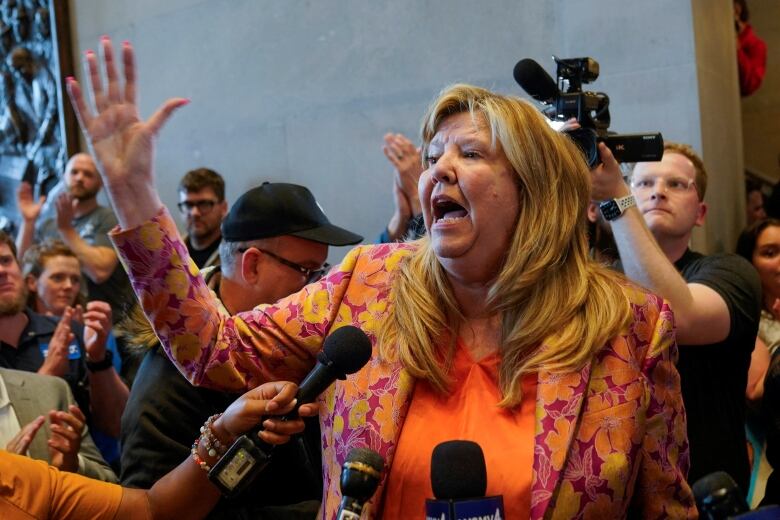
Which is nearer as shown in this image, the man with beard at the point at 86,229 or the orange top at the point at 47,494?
the orange top at the point at 47,494

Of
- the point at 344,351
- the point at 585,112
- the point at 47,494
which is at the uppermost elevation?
the point at 585,112

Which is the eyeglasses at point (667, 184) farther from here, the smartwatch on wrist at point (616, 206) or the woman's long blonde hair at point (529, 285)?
the woman's long blonde hair at point (529, 285)

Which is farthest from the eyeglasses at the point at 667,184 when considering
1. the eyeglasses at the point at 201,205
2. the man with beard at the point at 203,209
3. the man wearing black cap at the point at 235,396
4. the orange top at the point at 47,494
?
the eyeglasses at the point at 201,205

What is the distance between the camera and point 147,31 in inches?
253

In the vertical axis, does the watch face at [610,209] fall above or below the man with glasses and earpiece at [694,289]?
above

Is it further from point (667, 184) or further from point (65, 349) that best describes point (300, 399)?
point (65, 349)

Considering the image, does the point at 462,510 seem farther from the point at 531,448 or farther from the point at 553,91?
the point at 553,91

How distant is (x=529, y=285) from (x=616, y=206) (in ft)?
2.84

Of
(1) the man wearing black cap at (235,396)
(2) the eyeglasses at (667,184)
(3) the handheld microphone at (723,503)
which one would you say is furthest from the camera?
(2) the eyeglasses at (667,184)

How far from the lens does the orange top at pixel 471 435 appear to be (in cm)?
179

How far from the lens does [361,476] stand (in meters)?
1.38

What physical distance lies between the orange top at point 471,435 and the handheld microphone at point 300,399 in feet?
0.88

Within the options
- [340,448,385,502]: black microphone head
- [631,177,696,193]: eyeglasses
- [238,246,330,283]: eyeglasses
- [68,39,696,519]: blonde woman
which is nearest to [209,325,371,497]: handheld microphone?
[340,448,385,502]: black microphone head

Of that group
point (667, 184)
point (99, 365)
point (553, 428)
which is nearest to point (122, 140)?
point (553, 428)
